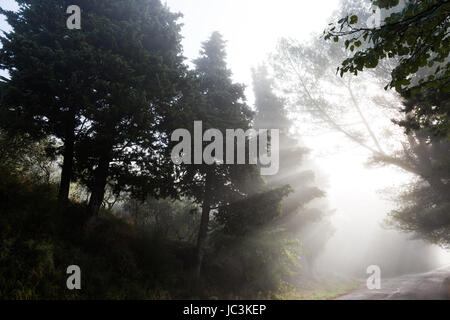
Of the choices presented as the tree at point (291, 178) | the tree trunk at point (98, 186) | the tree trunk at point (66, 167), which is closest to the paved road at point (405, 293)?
the tree at point (291, 178)

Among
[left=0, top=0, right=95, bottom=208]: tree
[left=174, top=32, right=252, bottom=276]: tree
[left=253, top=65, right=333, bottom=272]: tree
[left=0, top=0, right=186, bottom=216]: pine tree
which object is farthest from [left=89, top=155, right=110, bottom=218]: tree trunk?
[left=253, top=65, right=333, bottom=272]: tree

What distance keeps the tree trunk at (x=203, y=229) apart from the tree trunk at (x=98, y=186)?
5128 mm

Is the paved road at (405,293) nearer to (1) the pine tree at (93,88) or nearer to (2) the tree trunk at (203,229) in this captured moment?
(2) the tree trunk at (203,229)

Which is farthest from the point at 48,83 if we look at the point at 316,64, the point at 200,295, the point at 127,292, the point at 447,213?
the point at 447,213

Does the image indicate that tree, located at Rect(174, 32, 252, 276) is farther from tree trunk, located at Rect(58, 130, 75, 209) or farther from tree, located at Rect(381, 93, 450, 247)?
tree, located at Rect(381, 93, 450, 247)

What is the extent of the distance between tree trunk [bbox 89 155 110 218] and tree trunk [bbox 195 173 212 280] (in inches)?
202

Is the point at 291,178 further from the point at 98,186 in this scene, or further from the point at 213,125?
the point at 98,186

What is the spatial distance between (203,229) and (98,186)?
562cm

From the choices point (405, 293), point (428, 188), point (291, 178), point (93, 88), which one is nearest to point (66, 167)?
point (93, 88)

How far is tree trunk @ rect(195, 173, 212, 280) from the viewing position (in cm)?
1148

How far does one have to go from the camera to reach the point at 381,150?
12156 millimetres

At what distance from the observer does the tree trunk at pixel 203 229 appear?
37.7ft

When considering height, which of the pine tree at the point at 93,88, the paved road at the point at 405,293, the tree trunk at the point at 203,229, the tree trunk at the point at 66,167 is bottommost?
the paved road at the point at 405,293

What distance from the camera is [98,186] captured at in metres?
9.73
